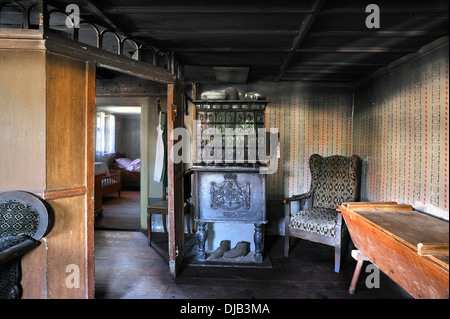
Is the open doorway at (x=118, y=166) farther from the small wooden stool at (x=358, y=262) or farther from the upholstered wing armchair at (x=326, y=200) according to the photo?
the small wooden stool at (x=358, y=262)

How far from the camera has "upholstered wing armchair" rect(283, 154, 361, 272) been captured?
112 inches

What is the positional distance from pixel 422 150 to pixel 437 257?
157cm

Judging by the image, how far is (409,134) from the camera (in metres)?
2.55

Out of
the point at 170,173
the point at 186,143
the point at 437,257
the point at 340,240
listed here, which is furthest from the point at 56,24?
the point at 340,240

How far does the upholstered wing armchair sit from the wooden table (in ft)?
2.05

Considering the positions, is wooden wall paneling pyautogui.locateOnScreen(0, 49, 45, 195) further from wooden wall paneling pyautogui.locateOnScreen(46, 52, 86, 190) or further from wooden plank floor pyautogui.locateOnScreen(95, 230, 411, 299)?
wooden plank floor pyautogui.locateOnScreen(95, 230, 411, 299)

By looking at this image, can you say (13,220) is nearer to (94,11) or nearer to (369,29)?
(94,11)

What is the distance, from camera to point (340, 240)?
2768 millimetres

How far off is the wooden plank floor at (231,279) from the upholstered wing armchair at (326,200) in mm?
252

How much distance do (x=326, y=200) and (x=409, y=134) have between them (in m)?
1.35

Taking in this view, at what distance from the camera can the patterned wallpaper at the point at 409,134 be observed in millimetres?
2145

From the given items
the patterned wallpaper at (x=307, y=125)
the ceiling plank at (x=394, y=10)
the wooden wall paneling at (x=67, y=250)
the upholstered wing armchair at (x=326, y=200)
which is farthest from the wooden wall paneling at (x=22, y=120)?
the patterned wallpaper at (x=307, y=125)

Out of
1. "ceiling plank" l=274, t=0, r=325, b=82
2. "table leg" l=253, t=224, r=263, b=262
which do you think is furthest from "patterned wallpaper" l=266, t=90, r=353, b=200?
"table leg" l=253, t=224, r=263, b=262

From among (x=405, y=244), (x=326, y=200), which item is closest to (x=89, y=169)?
(x=405, y=244)
